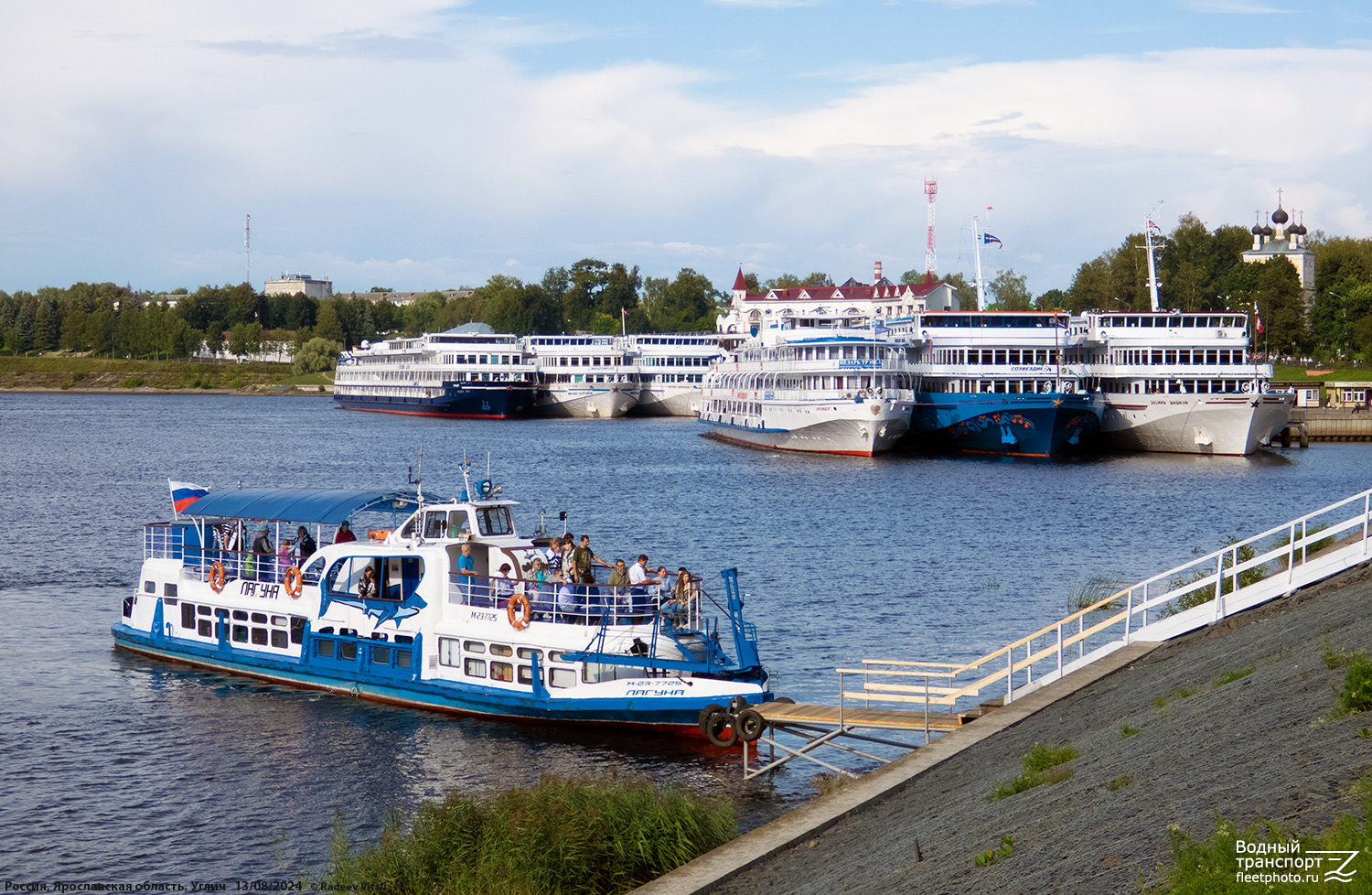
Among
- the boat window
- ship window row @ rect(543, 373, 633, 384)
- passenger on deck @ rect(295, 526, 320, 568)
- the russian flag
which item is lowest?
passenger on deck @ rect(295, 526, 320, 568)

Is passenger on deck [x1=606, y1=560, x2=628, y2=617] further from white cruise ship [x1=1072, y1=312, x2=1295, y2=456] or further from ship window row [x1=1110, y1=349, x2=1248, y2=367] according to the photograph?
ship window row [x1=1110, y1=349, x2=1248, y2=367]

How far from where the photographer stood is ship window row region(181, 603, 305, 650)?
32906 millimetres

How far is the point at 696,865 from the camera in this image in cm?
1788

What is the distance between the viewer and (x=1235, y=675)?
66.8ft

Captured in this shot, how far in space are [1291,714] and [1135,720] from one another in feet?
11.8

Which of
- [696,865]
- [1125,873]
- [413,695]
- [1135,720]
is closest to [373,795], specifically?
[413,695]

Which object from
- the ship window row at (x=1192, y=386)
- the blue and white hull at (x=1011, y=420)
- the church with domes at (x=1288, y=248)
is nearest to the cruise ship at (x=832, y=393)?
the blue and white hull at (x=1011, y=420)

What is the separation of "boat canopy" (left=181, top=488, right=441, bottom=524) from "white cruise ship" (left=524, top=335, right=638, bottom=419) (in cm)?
13011

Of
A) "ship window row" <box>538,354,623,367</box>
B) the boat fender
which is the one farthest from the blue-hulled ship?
the boat fender

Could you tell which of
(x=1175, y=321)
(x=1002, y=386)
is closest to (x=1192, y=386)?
(x=1175, y=321)

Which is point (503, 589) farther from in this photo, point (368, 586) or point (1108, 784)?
point (1108, 784)

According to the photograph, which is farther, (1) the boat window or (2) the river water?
A: (1) the boat window

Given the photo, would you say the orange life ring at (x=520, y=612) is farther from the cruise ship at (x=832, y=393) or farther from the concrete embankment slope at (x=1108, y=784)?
the cruise ship at (x=832, y=393)

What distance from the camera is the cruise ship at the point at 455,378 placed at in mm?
162375
